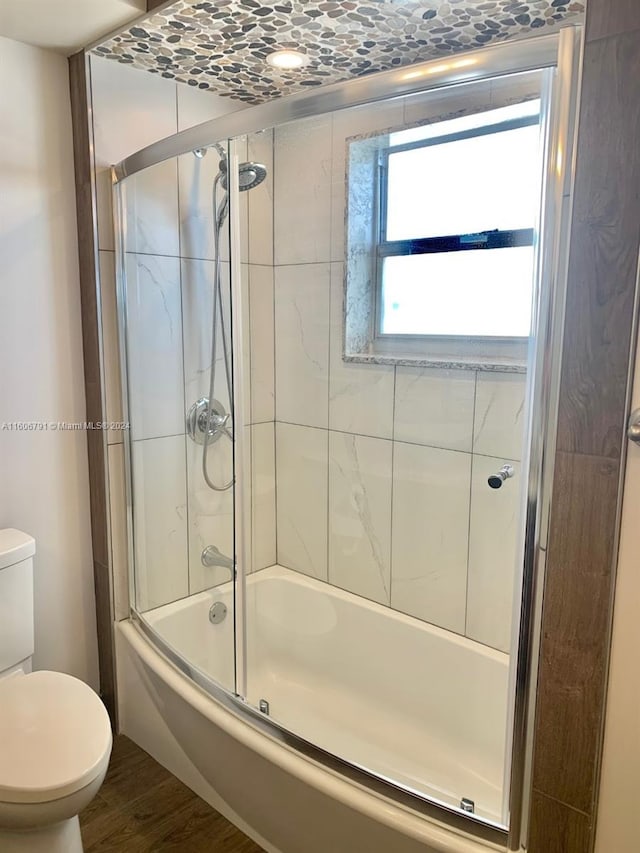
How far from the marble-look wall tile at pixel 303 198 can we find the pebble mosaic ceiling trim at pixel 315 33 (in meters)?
0.25

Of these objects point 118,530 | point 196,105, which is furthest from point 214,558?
point 196,105

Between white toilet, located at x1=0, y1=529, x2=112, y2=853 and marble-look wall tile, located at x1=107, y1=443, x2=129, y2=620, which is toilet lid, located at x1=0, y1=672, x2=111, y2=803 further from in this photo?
marble-look wall tile, located at x1=107, y1=443, x2=129, y2=620

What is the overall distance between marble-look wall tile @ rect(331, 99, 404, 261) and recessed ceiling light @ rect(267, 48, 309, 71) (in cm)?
24

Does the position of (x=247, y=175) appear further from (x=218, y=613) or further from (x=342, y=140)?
(x=218, y=613)

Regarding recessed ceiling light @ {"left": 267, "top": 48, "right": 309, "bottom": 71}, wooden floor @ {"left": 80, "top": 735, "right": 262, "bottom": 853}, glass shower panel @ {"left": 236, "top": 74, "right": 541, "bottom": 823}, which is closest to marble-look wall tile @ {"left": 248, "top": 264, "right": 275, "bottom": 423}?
glass shower panel @ {"left": 236, "top": 74, "right": 541, "bottom": 823}

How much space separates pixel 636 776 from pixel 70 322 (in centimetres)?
190

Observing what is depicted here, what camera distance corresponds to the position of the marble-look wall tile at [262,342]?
86.9 inches

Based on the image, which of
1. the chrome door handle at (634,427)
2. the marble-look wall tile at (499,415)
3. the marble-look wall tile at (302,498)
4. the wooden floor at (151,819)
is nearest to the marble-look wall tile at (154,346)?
the marble-look wall tile at (302,498)

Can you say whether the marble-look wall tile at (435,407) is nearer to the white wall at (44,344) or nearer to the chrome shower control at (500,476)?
the chrome shower control at (500,476)

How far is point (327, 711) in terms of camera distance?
7.00 feet

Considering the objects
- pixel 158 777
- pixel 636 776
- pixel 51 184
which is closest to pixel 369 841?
pixel 636 776

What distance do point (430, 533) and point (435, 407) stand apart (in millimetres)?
429

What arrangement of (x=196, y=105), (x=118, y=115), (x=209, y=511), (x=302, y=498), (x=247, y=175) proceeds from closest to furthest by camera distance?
(x=247, y=175) < (x=118, y=115) < (x=209, y=511) < (x=196, y=105) < (x=302, y=498)

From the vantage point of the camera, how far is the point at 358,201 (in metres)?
2.12
